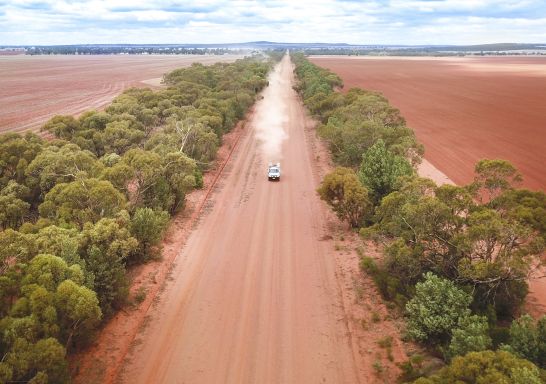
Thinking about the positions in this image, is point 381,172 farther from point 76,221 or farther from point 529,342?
point 76,221

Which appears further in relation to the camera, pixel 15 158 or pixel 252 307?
pixel 15 158

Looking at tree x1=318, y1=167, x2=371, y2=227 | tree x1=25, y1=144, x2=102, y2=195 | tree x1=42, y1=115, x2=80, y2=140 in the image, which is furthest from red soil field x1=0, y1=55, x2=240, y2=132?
tree x1=318, y1=167, x2=371, y2=227

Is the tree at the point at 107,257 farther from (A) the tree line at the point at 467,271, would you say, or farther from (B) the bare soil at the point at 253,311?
(A) the tree line at the point at 467,271

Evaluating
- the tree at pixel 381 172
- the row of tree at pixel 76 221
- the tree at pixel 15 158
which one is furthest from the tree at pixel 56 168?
the tree at pixel 381 172

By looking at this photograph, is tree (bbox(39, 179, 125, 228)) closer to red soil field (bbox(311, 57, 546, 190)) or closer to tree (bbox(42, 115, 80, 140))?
tree (bbox(42, 115, 80, 140))

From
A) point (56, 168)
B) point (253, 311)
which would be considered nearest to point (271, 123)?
point (56, 168)

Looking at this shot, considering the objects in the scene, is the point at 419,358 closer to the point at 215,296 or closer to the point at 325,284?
the point at 325,284
